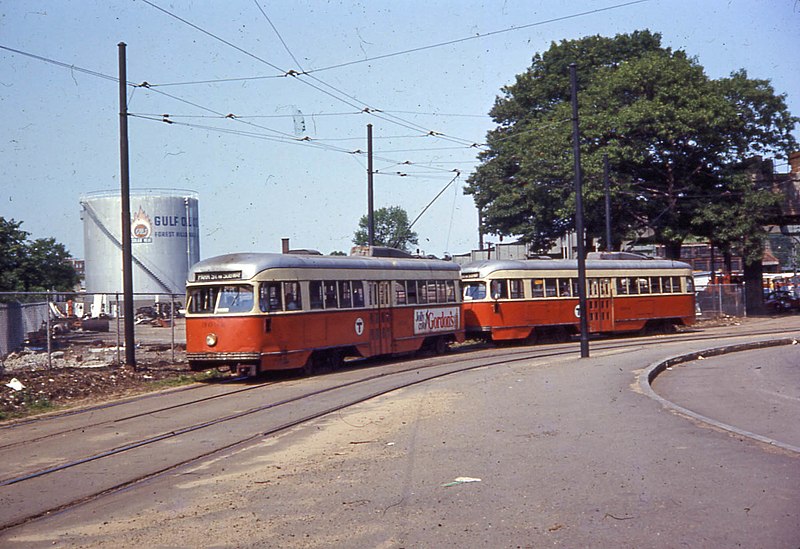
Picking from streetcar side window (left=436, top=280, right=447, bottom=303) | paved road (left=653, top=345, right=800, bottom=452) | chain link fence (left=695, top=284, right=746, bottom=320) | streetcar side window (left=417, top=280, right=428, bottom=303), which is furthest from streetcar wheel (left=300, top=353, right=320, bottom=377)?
chain link fence (left=695, top=284, right=746, bottom=320)

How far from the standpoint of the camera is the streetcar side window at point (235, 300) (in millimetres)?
19453

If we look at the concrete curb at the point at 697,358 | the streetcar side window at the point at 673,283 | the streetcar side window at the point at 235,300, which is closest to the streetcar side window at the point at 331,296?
the streetcar side window at the point at 235,300

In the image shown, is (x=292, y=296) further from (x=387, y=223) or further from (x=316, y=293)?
(x=387, y=223)

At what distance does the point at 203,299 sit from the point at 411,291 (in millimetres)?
7399

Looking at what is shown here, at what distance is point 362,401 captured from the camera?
15500mm

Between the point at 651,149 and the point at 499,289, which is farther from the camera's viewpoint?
the point at 651,149

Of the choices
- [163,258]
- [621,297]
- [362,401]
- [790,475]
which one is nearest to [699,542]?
[790,475]

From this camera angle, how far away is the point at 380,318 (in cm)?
Answer: 2406

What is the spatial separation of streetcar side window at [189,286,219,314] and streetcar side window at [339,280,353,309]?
3.54 metres

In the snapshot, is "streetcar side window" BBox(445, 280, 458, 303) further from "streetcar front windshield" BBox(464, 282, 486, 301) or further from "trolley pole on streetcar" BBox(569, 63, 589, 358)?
"trolley pole on streetcar" BBox(569, 63, 589, 358)

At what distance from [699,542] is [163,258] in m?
65.0

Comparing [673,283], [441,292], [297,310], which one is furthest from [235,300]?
[673,283]

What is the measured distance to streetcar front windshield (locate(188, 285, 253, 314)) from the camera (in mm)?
19484

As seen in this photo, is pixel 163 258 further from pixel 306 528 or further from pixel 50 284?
pixel 306 528
